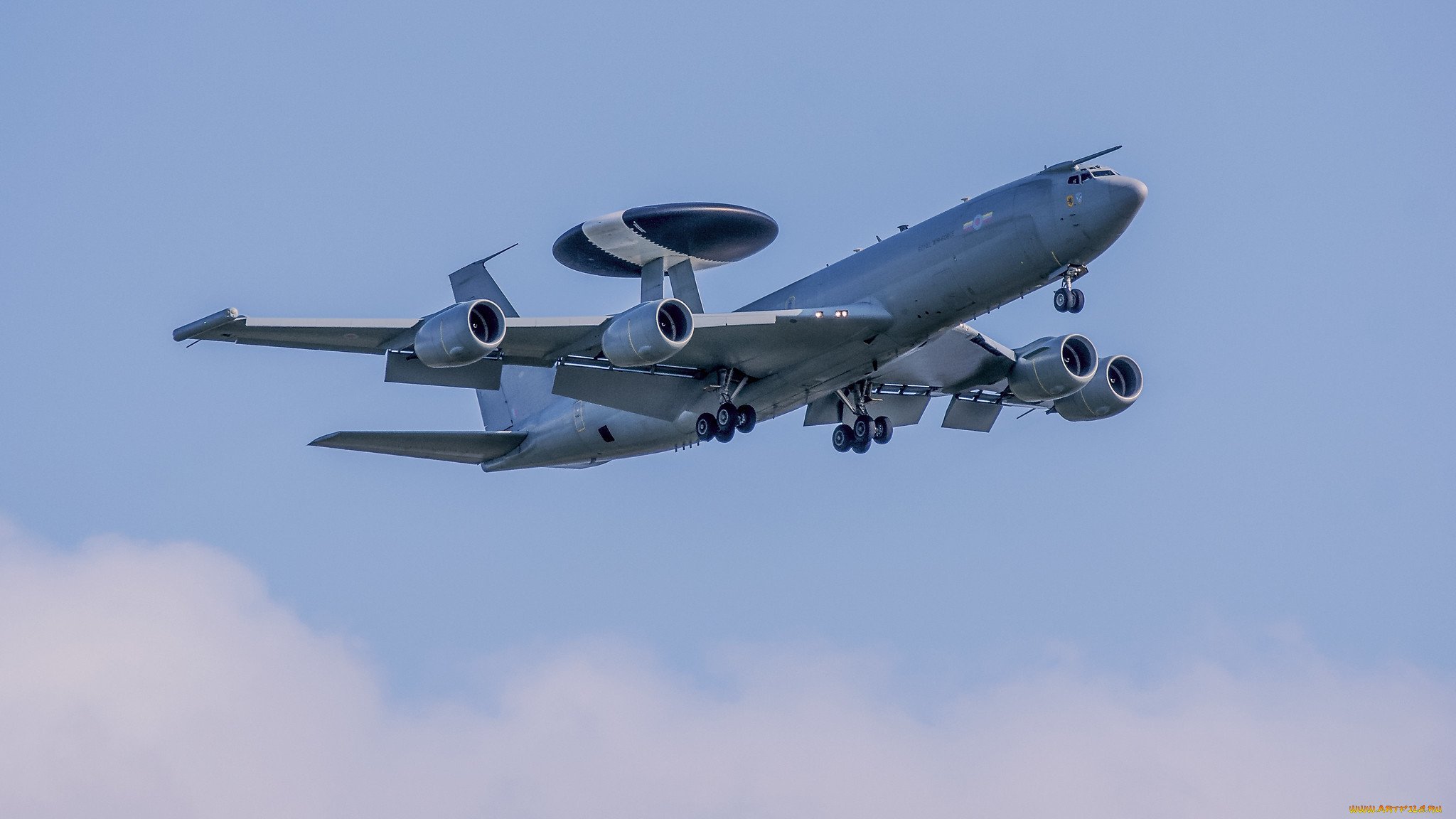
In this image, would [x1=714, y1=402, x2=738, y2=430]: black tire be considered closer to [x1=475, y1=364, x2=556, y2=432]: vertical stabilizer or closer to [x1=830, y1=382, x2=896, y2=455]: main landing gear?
Answer: [x1=830, y1=382, x2=896, y2=455]: main landing gear

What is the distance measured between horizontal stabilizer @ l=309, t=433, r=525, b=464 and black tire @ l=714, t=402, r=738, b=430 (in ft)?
23.2

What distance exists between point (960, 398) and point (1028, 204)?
34.7 ft

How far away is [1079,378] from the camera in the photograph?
45875 mm

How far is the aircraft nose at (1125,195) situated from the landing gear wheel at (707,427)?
1105 centimetres

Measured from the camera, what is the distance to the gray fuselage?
38.3m

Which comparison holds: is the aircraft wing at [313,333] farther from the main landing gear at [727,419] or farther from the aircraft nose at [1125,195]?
the aircraft nose at [1125,195]

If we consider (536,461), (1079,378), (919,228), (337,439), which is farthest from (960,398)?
(337,439)

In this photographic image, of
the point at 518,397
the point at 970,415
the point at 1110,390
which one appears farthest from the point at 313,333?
the point at 1110,390

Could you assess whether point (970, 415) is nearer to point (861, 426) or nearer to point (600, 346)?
point (861, 426)

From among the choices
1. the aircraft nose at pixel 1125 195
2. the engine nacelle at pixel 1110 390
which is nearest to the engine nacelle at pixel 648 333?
the aircraft nose at pixel 1125 195

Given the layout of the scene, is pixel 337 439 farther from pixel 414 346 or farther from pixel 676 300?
pixel 676 300

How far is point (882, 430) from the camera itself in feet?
150

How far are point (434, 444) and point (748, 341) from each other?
9633 millimetres

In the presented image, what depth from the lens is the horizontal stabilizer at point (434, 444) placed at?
42.7 m
